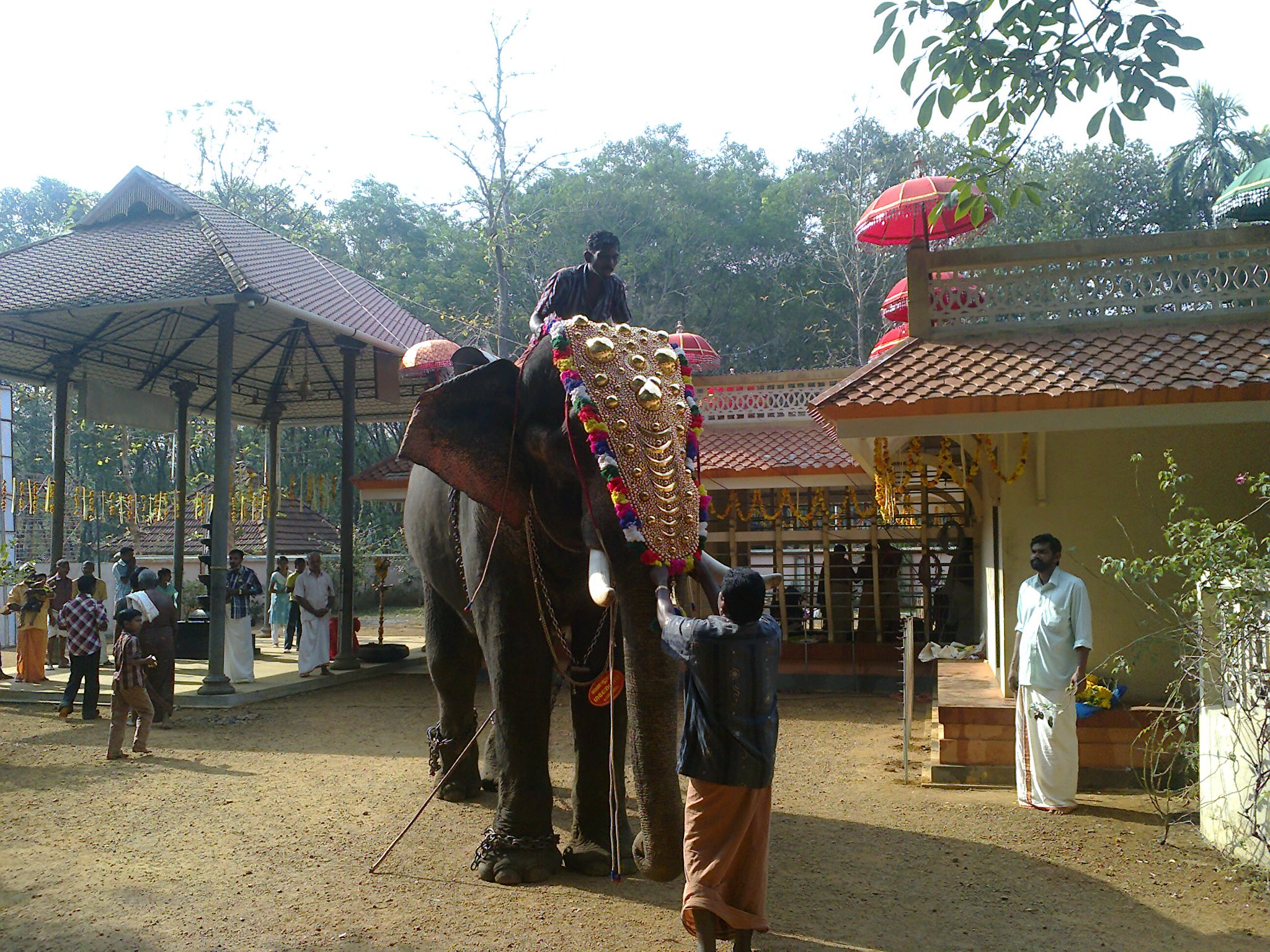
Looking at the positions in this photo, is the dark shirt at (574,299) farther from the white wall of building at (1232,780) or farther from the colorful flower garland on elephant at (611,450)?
the white wall of building at (1232,780)

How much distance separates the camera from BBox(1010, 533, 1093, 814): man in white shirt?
6465mm

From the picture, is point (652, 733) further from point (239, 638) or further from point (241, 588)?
point (241, 588)

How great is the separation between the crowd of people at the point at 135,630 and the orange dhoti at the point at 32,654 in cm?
1

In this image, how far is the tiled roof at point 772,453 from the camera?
12.8 metres

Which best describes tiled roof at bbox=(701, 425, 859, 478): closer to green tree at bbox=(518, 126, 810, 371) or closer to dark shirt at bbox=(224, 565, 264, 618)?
dark shirt at bbox=(224, 565, 264, 618)

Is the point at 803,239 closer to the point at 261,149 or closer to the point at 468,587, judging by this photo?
the point at 261,149

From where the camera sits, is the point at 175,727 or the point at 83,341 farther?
the point at 83,341

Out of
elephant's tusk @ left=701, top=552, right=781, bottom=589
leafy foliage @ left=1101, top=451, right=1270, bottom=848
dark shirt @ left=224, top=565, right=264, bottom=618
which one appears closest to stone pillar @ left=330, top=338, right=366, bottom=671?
dark shirt @ left=224, top=565, right=264, bottom=618

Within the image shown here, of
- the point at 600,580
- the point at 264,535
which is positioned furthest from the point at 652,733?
the point at 264,535

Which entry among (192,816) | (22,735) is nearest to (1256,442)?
(192,816)

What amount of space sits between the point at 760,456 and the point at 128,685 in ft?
25.7

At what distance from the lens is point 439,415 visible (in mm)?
5281

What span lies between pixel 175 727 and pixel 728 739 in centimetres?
794

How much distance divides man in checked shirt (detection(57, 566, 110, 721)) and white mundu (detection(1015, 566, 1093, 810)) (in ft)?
27.3
